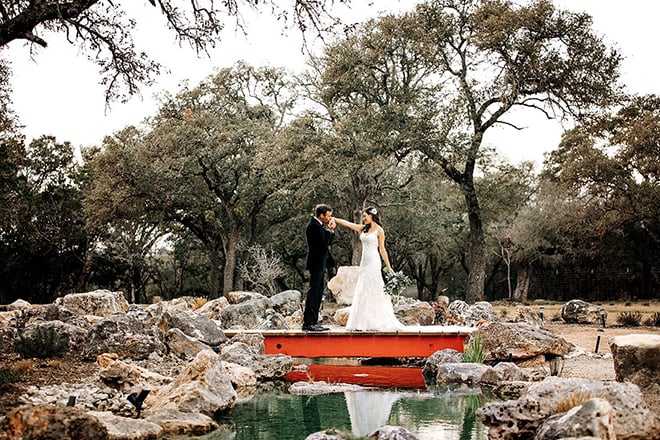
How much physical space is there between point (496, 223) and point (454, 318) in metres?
28.8

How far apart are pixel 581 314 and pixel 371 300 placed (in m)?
9.64

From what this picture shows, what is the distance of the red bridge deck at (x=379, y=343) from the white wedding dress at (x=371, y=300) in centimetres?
56

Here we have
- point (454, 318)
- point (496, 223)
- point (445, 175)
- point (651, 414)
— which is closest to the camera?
point (651, 414)

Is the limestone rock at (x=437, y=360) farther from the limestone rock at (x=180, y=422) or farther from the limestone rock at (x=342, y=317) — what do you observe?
the limestone rock at (x=342, y=317)

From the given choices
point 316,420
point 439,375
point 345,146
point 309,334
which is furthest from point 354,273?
point 316,420

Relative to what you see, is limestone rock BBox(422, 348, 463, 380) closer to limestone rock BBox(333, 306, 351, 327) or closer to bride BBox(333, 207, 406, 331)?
bride BBox(333, 207, 406, 331)

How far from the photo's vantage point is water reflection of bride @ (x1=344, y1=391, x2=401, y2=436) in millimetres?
7570

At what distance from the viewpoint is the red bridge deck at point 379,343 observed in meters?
12.8

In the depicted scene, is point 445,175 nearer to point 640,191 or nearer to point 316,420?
point 640,191

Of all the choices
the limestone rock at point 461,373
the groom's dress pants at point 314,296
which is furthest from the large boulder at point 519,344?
the groom's dress pants at point 314,296

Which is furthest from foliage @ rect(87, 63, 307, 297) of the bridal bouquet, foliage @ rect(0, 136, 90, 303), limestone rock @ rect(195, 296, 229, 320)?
the bridal bouquet

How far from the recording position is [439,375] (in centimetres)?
1084

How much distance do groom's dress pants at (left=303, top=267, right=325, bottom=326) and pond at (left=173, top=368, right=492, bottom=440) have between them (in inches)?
123

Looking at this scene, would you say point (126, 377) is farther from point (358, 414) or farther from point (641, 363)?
point (641, 363)
